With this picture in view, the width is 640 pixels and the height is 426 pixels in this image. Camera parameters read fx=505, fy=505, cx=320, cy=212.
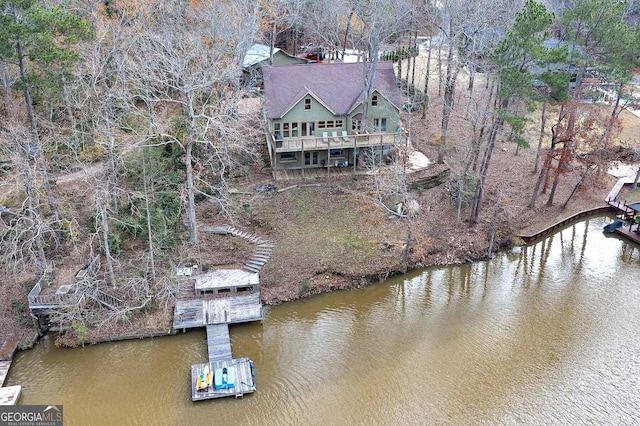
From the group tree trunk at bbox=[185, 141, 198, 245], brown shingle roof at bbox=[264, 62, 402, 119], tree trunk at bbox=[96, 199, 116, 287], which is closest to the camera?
tree trunk at bbox=[96, 199, 116, 287]

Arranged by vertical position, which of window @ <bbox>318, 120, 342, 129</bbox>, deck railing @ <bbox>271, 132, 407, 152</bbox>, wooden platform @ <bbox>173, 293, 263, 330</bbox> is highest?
window @ <bbox>318, 120, 342, 129</bbox>

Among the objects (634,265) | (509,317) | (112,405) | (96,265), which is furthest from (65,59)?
(634,265)

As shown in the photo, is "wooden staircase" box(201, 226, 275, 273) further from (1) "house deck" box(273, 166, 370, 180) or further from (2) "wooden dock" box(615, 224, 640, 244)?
(2) "wooden dock" box(615, 224, 640, 244)

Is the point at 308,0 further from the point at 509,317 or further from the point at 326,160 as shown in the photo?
the point at 509,317

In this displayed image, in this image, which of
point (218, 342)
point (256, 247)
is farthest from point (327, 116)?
point (218, 342)

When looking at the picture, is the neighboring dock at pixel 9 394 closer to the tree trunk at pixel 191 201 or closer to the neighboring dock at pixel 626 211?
the tree trunk at pixel 191 201

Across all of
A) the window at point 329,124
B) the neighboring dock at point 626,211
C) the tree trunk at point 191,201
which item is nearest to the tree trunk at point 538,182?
the neighboring dock at point 626,211

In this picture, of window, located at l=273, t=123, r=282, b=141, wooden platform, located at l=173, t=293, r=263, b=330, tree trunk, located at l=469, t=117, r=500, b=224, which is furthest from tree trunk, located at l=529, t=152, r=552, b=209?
wooden platform, located at l=173, t=293, r=263, b=330
